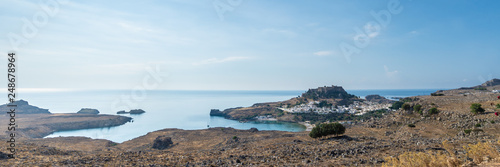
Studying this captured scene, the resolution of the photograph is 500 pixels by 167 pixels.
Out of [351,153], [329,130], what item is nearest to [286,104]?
[329,130]

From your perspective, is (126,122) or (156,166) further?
(126,122)

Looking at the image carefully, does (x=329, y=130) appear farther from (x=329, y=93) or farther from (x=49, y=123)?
(x=329, y=93)

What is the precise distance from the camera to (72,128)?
8244 cm

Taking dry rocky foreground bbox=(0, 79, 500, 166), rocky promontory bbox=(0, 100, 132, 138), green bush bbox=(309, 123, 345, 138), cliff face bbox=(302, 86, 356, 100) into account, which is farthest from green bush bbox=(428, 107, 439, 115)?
cliff face bbox=(302, 86, 356, 100)

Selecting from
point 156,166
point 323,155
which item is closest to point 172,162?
point 156,166

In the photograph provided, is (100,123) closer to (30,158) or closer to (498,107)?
(30,158)

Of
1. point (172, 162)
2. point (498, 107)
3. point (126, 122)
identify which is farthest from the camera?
point (126, 122)

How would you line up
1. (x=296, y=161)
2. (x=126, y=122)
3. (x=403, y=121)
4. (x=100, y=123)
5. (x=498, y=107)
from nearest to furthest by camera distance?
1. (x=296, y=161)
2. (x=498, y=107)
3. (x=403, y=121)
4. (x=100, y=123)
5. (x=126, y=122)

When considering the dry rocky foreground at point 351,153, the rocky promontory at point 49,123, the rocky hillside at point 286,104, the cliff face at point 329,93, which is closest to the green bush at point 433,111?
the dry rocky foreground at point 351,153

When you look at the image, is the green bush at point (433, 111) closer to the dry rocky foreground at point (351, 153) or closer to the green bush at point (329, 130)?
the dry rocky foreground at point (351, 153)

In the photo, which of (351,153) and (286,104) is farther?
(286,104)

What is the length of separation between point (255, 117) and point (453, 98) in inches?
3029

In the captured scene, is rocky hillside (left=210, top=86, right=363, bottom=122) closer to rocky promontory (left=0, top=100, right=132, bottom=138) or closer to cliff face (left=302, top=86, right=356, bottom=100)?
cliff face (left=302, top=86, right=356, bottom=100)

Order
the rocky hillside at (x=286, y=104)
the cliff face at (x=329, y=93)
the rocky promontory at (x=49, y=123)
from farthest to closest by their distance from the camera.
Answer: the cliff face at (x=329, y=93), the rocky hillside at (x=286, y=104), the rocky promontory at (x=49, y=123)
